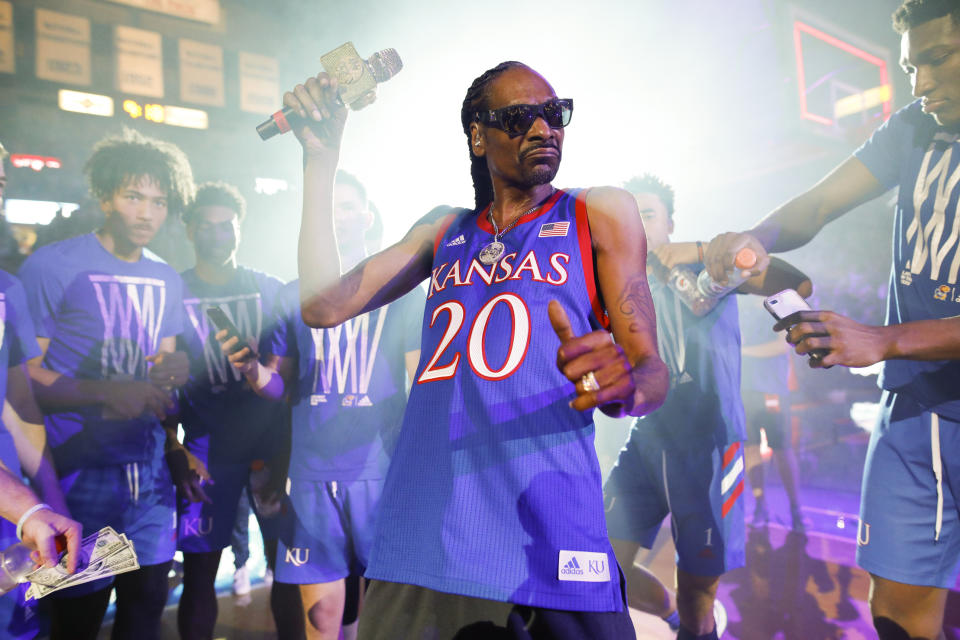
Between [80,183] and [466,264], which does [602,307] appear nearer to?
[466,264]

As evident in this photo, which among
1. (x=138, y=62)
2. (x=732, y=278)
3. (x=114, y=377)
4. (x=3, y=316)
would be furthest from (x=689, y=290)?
(x=138, y=62)

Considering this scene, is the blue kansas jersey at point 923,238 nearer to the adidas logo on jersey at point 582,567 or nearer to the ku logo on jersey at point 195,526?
the adidas logo on jersey at point 582,567

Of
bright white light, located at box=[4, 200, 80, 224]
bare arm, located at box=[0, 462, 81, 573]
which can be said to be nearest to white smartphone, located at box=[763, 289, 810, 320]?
bare arm, located at box=[0, 462, 81, 573]

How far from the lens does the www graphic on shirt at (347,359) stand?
295cm

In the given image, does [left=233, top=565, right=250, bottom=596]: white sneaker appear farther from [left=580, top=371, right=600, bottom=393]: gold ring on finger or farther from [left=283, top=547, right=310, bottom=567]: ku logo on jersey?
[left=580, top=371, right=600, bottom=393]: gold ring on finger

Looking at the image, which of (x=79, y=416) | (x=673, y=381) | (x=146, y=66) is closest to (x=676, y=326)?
(x=673, y=381)

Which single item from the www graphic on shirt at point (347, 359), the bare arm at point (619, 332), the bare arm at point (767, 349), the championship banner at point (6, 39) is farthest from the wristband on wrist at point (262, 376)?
the championship banner at point (6, 39)

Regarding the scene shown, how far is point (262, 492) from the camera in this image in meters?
3.43

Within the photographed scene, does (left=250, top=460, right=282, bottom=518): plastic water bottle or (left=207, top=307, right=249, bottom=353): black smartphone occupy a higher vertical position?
(left=207, top=307, right=249, bottom=353): black smartphone

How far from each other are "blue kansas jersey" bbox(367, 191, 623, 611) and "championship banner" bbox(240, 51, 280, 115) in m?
7.02

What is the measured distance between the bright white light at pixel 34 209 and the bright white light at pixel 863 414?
9.96m

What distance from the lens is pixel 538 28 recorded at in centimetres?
526

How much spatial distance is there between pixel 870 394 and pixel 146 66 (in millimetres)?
10183

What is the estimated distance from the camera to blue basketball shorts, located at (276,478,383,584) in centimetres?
276
